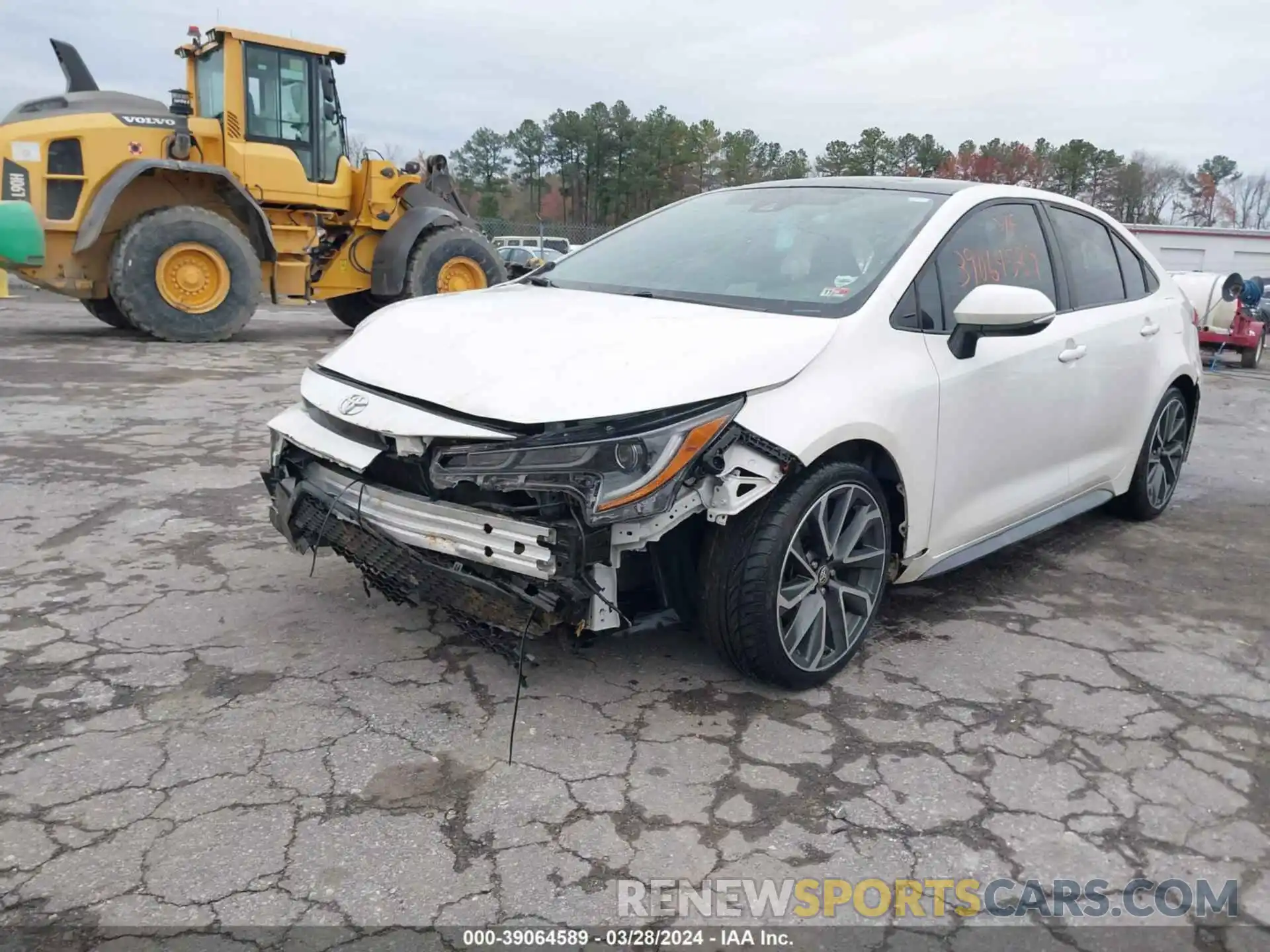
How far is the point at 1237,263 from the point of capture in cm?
2784

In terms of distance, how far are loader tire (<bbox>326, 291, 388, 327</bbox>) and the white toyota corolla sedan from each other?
1013cm

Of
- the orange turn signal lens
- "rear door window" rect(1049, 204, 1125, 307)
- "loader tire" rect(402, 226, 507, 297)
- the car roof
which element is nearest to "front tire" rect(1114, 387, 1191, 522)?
"rear door window" rect(1049, 204, 1125, 307)

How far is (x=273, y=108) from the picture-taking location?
36.5ft

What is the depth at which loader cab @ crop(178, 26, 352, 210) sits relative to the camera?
1077cm

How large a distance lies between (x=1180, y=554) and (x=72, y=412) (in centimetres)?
684

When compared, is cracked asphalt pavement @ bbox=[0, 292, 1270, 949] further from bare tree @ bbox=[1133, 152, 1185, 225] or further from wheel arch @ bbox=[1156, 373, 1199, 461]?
bare tree @ bbox=[1133, 152, 1185, 225]

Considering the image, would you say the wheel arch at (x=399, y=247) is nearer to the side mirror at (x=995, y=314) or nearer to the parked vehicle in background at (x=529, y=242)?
the side mirror at (x=995, y=314)

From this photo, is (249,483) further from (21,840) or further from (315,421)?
(21,840)

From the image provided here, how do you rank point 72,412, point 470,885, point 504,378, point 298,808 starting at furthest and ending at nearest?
point 72,412 < point 504,378 < point 298,808 < point 470,885

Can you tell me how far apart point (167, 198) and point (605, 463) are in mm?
9987

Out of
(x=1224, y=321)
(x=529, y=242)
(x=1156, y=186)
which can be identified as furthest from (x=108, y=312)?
(x=1156, y=186)

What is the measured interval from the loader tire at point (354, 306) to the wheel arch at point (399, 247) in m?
1.54

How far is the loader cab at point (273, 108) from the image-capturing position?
1077cm

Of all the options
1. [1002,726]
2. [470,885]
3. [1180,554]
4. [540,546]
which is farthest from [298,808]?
[1180,554]
